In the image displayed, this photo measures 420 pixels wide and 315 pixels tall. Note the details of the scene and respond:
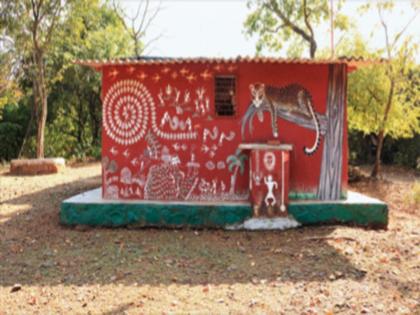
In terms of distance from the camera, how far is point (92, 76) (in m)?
19.3

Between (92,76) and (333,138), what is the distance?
13926 millimetres

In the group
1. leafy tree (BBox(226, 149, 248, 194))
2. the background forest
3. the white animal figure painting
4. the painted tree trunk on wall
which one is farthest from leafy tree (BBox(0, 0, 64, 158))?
the painted tree trunk on wall

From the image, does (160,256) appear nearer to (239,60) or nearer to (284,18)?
(239,60)

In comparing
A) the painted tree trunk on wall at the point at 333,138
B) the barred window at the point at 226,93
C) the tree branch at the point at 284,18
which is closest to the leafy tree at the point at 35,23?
the tree branch at the point at 284,18

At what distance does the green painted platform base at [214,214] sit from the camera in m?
7.51

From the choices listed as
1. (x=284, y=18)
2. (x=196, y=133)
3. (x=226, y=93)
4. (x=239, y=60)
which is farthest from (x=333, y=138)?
(x=284, y=18)

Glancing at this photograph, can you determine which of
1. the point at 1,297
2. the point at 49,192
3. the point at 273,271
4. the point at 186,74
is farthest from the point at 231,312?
the point at 49,192

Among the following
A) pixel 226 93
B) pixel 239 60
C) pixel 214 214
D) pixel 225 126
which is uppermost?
pixel 239 60

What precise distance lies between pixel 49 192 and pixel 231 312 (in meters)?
7.92

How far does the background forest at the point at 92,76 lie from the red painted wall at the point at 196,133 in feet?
16.7

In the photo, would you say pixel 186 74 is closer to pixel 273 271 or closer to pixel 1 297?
pixel 273 271

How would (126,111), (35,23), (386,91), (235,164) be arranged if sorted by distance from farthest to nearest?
1. (35,23)
2. (386,91)
3. (126,111)
4. (235,164)

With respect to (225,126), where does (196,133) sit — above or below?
below

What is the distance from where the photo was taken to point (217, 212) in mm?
7539
